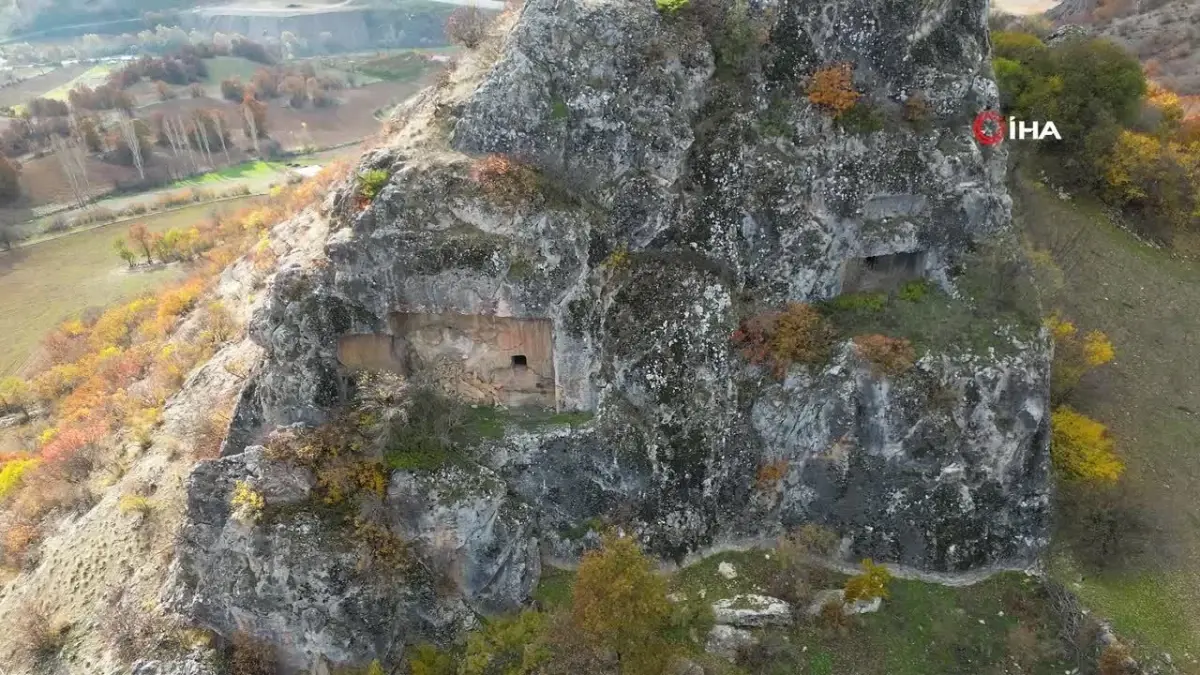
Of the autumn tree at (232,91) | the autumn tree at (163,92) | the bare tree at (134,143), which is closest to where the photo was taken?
the bare tree at (134,143)

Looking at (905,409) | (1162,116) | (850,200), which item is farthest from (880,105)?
(1162,116)

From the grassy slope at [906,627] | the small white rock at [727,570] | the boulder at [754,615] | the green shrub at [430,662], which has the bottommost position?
the grassy slope at [906,627]

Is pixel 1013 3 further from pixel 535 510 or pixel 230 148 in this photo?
pixel 230 148

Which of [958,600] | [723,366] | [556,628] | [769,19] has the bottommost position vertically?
[958,600]

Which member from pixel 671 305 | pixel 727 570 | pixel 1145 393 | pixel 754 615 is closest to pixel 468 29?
pixel 671 305

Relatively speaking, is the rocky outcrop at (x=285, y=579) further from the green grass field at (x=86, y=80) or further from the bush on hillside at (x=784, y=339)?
the green grass field at (x=86, y=80)

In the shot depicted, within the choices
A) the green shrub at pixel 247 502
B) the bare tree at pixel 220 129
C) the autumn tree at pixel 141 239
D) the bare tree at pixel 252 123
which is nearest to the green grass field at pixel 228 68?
the bare tree at pixel 252 123
